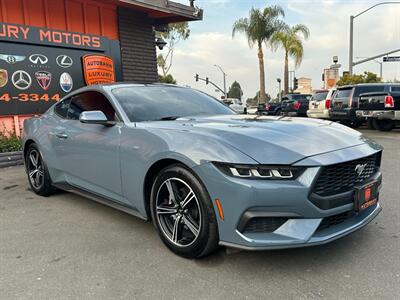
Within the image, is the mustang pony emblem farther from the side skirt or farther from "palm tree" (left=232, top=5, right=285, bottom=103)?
"palm tree" (left=232, top=5, right=285, bottom=103)

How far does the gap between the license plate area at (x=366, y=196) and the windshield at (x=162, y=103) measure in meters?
1.78

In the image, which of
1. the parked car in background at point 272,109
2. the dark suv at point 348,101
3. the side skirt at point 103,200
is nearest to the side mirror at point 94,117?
the side skirt at point 103,200

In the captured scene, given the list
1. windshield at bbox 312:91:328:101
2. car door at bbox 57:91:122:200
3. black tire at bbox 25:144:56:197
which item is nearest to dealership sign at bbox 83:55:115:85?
black tire at bbox 25:144:56:197

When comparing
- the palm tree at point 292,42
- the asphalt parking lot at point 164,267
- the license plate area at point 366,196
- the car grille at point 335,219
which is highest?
the palm tree at point 292,42

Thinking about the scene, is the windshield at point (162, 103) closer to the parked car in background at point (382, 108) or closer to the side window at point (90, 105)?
the side window at point (90, 105)

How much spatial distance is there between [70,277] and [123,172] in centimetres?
101

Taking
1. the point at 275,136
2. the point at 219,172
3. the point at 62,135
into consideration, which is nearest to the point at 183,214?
the point at 219,172

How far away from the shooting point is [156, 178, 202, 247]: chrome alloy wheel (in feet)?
9.42

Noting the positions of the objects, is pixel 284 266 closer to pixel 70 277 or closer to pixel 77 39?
pixel 70 277

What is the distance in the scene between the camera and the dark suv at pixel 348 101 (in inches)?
513

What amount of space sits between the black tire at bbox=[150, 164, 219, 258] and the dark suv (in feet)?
37.1

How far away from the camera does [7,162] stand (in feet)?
23.8

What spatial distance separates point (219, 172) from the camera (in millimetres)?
2582

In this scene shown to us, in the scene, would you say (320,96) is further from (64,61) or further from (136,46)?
(64,61)
